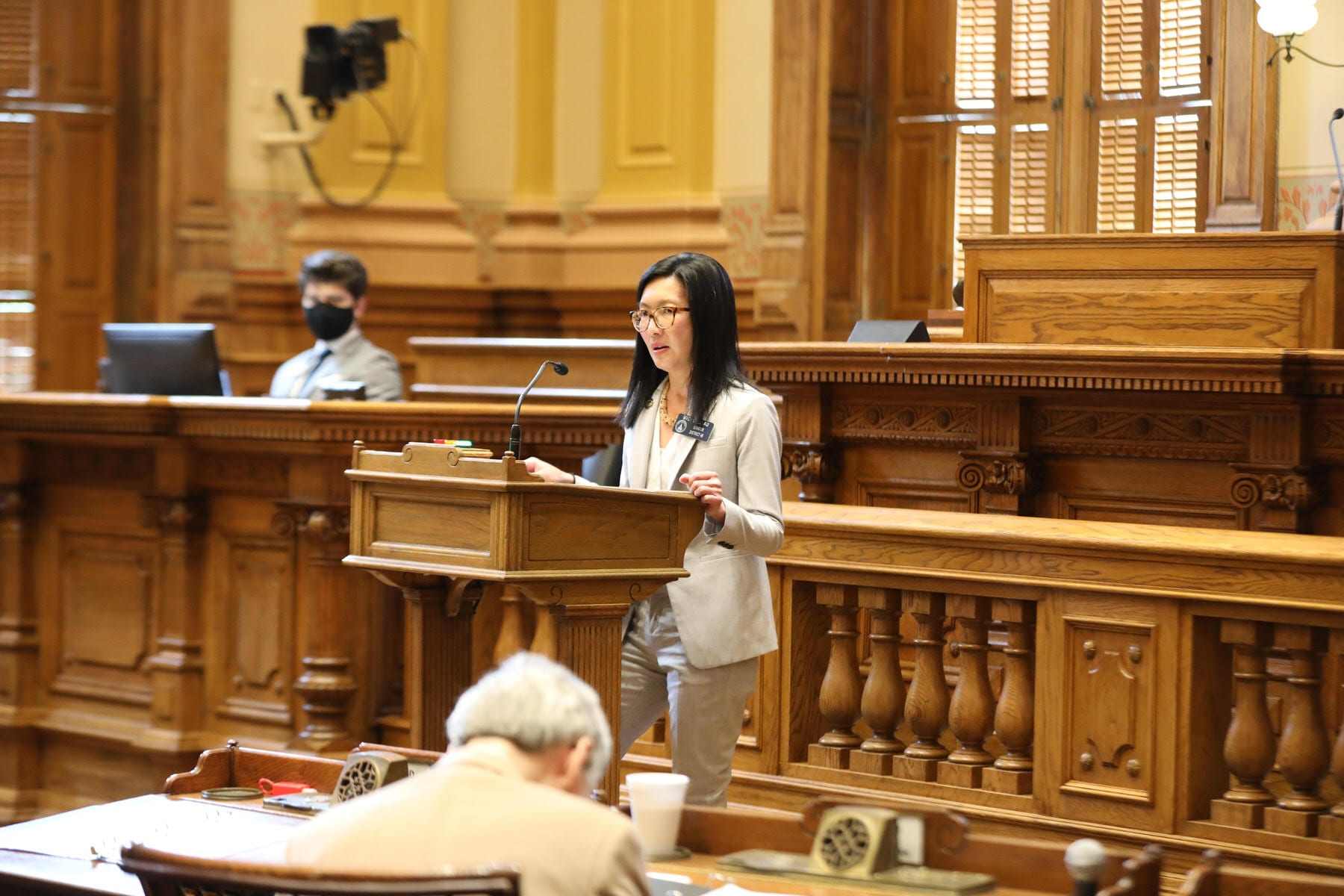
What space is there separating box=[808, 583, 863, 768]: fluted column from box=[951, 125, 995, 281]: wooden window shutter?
478 cm

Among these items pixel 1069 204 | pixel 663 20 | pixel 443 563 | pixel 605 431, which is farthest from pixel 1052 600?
pixel 663 20

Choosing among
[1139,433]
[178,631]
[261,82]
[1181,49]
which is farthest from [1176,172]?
[178,631]

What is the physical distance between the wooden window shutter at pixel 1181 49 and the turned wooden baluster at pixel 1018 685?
493 centimetres

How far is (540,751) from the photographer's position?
188 centimetres

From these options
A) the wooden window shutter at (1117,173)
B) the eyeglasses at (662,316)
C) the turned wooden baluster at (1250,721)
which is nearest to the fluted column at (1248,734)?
the turned wooden baluster at (1250,721)

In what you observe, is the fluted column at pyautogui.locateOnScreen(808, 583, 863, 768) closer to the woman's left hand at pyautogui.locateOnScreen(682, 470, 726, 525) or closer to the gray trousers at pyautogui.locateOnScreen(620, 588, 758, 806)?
the gray trousers at pyautogui.locateOnScreen(620, 588, 758, 806)

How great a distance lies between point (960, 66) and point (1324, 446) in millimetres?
4366

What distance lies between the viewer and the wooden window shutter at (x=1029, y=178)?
27.1 ft

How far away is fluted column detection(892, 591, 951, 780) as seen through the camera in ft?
12.4

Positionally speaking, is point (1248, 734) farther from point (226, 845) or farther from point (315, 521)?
point (315, 521)

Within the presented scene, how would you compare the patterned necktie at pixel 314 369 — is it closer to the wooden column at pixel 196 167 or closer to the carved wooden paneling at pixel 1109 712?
the wooden column at pixel 196 167

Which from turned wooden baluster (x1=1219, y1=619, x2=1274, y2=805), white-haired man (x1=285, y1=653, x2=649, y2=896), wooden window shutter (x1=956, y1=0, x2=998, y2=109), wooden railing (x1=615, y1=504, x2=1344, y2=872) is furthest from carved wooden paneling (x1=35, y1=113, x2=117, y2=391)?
white-haired man (x1=285, y1=653, x2=649, y2=896)

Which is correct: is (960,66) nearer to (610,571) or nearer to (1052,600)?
(1052,600)

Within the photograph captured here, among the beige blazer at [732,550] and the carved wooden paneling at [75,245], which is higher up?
the carved wooden paneling at [75,245]
